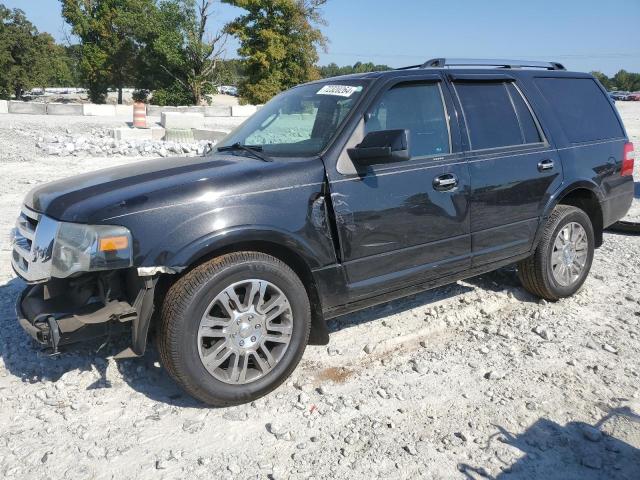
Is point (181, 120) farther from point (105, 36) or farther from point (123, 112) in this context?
point (105, 36)

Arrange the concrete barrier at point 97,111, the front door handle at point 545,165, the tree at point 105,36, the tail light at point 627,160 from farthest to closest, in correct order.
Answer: the tree at point 105,36, the concrete barrier at point 97,111, the tail light at point 627,160, the front door handle at point 545,165

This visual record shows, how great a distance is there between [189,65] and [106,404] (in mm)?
45126

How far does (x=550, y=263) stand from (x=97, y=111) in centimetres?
2907

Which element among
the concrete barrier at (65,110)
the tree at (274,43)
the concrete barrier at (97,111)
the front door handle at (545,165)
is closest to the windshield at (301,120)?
the front door handle at (545,165)

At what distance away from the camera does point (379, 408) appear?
3.25 metres

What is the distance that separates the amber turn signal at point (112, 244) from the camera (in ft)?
9.38

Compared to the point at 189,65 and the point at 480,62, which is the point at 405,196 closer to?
the point at 480,62

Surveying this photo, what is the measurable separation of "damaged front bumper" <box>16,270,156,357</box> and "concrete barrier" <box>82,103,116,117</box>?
2849 centimetres

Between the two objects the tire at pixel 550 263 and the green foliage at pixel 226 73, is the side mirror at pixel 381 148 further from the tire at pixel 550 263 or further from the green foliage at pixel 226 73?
the green foliage at pixel 226 73

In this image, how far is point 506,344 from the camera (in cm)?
407

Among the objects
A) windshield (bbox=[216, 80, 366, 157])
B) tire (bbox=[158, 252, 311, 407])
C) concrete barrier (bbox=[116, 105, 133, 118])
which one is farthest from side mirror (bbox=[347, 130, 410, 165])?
concrete barrier (bbox=[116, 105, 133, 118])

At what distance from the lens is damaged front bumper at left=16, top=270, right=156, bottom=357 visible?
2930 millimetres

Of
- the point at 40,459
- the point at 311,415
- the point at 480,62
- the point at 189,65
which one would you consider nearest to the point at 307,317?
the point at 311,415

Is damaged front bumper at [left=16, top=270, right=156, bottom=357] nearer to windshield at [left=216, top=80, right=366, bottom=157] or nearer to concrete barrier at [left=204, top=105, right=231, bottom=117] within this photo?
windshield at [left=216, top=80, right=366, bottom=157]
